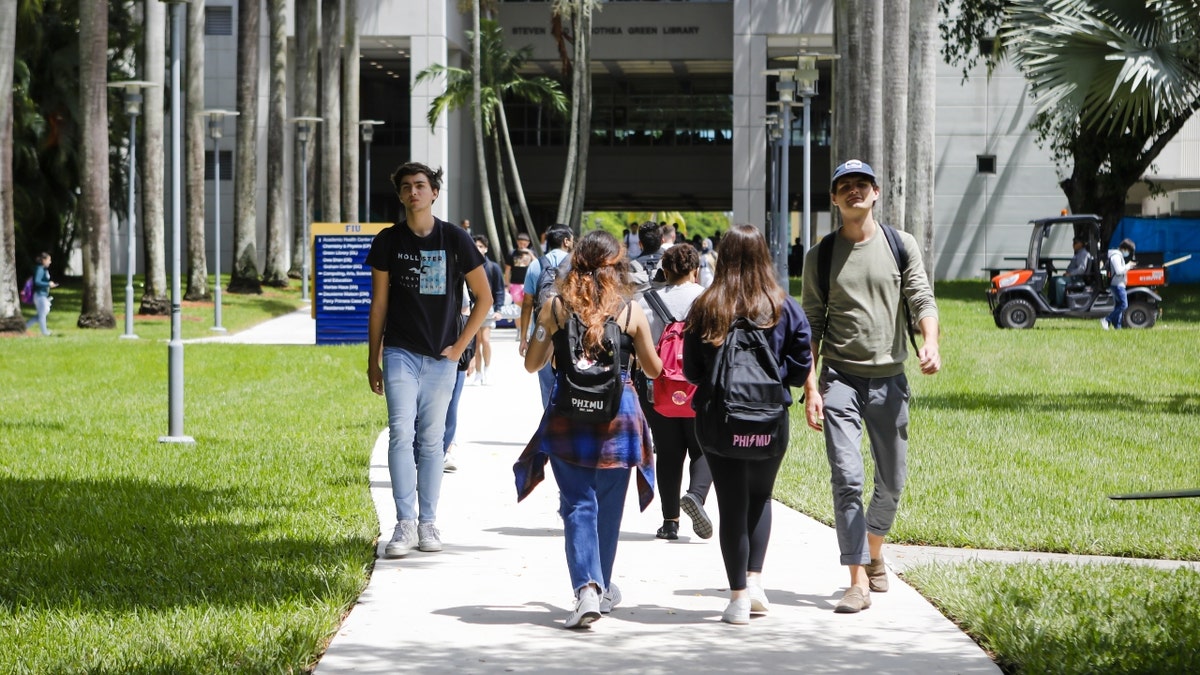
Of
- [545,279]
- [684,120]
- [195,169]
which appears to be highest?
[684,120]

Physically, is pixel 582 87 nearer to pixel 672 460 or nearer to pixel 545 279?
pixel 545 279

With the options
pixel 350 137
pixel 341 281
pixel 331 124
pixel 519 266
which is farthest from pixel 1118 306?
pixel 331 124

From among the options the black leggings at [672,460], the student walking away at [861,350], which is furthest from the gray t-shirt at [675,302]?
the student walking away at [861,350]

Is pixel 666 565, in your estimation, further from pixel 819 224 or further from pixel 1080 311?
pixel 819 224

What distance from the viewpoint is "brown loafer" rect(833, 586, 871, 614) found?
21.3 feet

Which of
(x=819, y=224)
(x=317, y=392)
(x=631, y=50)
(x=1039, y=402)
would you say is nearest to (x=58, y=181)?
(x=631, y=50)

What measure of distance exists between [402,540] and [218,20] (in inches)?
2114

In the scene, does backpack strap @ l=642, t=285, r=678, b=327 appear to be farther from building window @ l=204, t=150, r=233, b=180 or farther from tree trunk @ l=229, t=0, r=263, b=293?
building window @ l=204, t=150, r=233, b=180

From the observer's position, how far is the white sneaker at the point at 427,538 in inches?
310

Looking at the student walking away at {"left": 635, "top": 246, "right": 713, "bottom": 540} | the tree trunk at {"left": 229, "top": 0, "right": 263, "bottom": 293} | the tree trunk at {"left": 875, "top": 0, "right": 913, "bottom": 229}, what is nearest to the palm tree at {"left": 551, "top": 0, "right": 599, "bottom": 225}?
the tree trunk at {"left": 229, "top": 0, "right": 263, "bottom": 293}

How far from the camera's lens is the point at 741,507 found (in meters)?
6.32

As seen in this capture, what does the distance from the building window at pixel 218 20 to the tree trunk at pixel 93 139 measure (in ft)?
96.7

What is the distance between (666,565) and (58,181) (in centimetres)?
3810

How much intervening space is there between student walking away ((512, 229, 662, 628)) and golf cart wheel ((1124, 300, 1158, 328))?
23.1m
